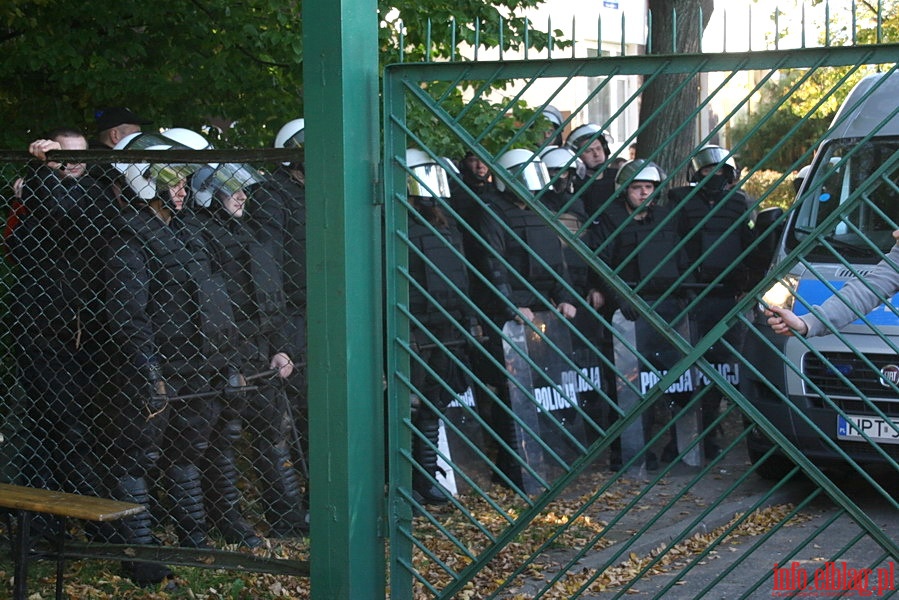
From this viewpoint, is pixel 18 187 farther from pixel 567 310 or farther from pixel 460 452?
pixel 567 310

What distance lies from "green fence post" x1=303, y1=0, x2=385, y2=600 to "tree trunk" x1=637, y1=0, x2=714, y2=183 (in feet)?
21.3

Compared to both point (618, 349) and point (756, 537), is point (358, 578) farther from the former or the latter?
point (618, 349)

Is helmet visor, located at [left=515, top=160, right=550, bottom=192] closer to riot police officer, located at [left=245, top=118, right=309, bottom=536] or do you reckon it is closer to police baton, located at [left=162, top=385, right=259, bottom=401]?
riot police officer, located at [left=245, top=118, right=309, bottom=536]

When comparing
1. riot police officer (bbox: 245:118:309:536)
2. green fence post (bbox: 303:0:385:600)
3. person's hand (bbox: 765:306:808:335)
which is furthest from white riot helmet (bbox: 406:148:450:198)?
person's hand (bbox: 765:306:808:335)

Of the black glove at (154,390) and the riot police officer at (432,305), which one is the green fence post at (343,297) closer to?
the black glove at (154,390)

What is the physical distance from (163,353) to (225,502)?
926mm

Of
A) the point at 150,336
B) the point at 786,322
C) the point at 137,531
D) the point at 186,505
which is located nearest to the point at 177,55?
the point at 150,336

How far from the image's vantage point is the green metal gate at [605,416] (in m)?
3.73

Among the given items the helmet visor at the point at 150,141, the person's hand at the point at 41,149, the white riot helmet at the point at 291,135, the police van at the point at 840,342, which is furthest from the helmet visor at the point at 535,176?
the person's hand at the point at 41,149

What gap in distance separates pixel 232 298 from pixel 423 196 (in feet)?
5.80

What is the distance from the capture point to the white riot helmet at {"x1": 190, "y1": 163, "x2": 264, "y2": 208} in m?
6.10

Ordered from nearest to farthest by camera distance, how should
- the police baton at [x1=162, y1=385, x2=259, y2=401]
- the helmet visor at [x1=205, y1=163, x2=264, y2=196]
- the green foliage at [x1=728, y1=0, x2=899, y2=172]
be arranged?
1. the police baton at [x1=162, y1=385, x2=259, y2=401]
2. the helmet visor at [x1=205, y1=163, x2=264, y2=196]
3. the green foliage at [x1=728, y1=0, x2=899, y2=172]

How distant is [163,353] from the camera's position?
5.89m

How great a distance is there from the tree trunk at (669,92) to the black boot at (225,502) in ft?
18.2
